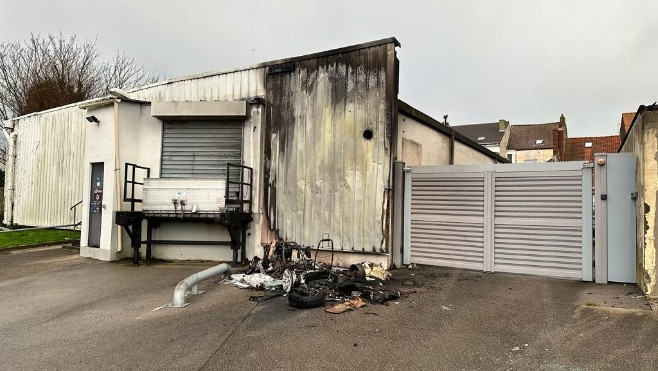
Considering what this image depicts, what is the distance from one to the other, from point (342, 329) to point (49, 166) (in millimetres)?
13775

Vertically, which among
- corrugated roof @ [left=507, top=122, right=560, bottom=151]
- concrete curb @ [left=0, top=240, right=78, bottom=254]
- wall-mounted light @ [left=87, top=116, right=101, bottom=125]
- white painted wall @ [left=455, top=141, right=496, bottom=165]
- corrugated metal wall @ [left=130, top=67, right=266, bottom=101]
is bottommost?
concrete curb @ [left=0, top=240, right=78, bottom=254]

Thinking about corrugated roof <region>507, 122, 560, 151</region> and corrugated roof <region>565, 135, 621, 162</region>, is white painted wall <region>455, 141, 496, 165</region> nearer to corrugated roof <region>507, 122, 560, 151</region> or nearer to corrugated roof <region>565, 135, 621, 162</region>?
corrugated roof <region>565, 135, 621, 162</region>

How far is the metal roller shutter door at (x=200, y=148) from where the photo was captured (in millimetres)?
9102

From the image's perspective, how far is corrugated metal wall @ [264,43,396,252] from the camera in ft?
25.1

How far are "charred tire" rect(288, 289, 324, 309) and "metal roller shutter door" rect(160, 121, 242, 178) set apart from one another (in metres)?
4.43

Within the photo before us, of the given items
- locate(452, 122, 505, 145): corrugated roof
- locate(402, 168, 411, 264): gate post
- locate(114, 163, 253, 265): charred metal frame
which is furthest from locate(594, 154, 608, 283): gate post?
locate(452, 122, 505, 145): corrugated roof

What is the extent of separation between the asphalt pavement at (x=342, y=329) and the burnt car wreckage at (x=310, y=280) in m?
0.20

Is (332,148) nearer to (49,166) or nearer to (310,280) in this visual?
Result: (310,280)

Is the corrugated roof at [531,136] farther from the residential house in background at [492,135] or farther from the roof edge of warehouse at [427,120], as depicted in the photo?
the roof edge of warehouse at [427,120]

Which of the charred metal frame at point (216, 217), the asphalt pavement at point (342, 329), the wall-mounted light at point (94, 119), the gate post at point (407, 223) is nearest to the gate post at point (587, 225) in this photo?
the asphalt pavement at point (342, 329)

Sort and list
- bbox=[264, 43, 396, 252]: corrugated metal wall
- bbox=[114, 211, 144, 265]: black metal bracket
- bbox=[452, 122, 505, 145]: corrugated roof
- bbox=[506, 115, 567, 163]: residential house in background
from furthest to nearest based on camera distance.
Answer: bbox=[452, 122, 505, 145]: corrugated roof → bbox=[506, 115, 567, 163]: residential house in background → bbox=[114, 211, 144, 265]: black metal bracket → bbox=[264, 43, 396, 252]: corrugated metal wall

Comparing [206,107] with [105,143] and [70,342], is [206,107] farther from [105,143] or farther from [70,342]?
[70,342]

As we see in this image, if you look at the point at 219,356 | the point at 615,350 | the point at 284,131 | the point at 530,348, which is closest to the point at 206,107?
the point at 284,131

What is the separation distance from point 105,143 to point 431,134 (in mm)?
8100
